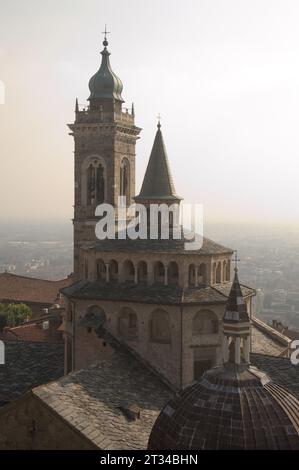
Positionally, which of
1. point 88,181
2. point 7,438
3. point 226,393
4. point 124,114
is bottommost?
point 7,438

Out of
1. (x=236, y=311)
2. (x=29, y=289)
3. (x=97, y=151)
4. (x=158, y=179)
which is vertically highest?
(x=97, y=151)

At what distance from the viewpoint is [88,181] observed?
5641 centimetres

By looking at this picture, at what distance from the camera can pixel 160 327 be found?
3372cm

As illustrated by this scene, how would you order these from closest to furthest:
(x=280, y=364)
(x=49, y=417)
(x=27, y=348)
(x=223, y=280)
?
1. (x=49, y=417)
2. (x=280, y=364)
3. (x=223, y=280)
4. (x=27, y=348)

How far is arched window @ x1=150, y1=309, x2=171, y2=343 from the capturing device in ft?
110

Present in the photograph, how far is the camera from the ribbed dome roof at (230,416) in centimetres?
1888

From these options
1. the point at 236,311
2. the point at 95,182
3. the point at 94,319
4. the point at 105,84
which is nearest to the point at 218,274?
the point at 94,319

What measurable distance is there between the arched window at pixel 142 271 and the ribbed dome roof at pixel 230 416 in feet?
47.2

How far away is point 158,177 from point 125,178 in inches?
739

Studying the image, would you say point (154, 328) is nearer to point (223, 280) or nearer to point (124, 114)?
point (223, 280)

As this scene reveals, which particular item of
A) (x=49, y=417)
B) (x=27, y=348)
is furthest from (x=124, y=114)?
(x=49, y=417)

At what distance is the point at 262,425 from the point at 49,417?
9.37m

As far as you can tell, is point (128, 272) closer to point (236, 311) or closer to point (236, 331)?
point (236, 311)

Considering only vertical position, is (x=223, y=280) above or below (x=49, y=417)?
above
